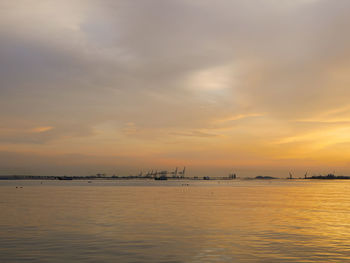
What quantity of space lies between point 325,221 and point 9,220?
40.0 metres

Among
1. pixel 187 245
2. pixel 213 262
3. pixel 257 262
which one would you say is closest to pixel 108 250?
pixel 187 245

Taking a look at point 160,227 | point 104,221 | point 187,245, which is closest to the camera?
A: point 187,245

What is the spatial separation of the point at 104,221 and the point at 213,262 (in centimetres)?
2307

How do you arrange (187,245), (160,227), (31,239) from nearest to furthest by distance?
(187,245)
(31,239)
(160,227)

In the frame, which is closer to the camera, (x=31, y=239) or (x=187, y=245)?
(x=187, y=245)

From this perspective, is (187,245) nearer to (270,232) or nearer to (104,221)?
(270,232)

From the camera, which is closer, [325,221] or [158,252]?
[158,252]

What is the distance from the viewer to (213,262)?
979 inches

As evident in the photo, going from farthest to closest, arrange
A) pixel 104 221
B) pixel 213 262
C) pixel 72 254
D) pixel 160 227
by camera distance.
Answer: pixel 104 221 → pixel 160 227 → pixel 72 254 → pixel 213 262

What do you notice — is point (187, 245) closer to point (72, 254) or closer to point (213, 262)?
point (213, 262)

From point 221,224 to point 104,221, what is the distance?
46.7 ft

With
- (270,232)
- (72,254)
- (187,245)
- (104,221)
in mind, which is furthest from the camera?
(104,221)

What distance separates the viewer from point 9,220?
4556 cm

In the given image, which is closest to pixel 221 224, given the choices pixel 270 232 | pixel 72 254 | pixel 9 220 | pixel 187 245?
pixel 270 232
